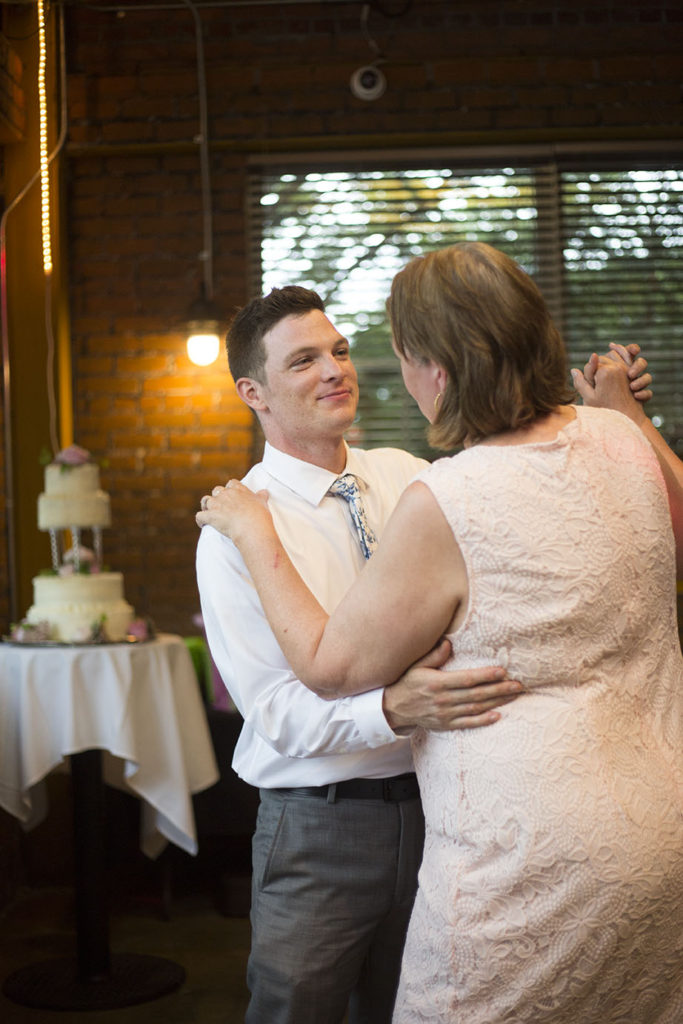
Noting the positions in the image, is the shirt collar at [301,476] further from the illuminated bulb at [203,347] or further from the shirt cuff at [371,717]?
the illuminated bulb at [203,347]

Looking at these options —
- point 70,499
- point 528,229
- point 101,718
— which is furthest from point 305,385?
point 528,229

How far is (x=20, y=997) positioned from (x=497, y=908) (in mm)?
2740

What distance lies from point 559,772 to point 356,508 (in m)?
0.73

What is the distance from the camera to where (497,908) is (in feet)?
4.24

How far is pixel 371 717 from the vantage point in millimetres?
1488

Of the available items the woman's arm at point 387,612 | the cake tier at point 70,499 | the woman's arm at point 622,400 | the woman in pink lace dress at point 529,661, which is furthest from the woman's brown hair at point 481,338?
the cake tier at point 70,499

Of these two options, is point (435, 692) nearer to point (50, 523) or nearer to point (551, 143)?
point (50, 523)

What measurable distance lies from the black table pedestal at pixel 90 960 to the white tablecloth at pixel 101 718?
110 millimetres

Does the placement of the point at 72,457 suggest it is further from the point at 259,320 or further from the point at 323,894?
the point at 323,894

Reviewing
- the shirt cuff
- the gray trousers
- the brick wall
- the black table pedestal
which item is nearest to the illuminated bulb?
the brick wall

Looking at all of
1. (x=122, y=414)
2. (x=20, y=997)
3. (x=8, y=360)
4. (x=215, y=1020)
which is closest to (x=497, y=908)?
(x=215, y=1020)

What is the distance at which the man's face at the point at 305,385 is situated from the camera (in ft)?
6.33

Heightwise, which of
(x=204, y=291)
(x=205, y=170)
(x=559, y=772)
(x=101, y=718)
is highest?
(x=205, y=170)

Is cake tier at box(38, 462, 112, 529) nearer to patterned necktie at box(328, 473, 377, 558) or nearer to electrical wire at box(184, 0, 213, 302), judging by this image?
electrical wire at box(184, 0, 213, 302)
